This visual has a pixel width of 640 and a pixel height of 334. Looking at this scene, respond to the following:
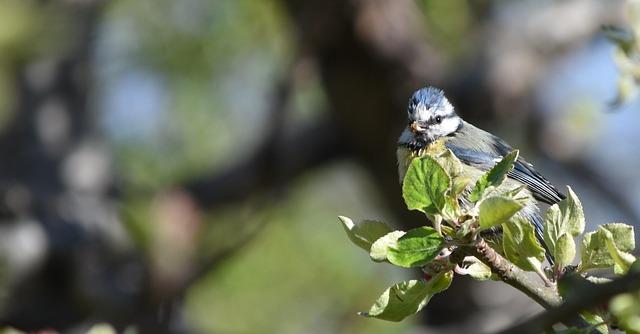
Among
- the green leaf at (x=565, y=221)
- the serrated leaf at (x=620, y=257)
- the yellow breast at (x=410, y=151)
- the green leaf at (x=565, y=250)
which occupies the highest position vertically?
the serrated leaf at (x=620, y=257)

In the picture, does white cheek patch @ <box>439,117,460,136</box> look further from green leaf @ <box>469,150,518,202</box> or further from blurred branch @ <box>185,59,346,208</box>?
blurred branch @ <box>185,59,346,208</box>

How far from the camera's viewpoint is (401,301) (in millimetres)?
1107

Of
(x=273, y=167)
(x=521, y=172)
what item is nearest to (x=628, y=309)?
(x=521, y=172)

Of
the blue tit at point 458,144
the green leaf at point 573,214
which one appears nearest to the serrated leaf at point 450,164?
the green leaf at point 573,214

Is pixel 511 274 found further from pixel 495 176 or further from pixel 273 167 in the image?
pixel 273 167

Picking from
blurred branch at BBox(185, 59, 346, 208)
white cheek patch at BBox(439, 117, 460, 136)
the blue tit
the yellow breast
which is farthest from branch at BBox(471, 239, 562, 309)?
blurred branch at BBox(185, 59, 346, 208)

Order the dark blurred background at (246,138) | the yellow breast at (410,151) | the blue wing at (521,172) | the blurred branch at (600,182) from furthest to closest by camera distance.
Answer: the blurred branch at (600,182) < the dark blurred background at (246,138) < the yellow breast at (410,151) < the blue wing at (521,172)

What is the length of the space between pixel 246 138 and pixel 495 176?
5315mm

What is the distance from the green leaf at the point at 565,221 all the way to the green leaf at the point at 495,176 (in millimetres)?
86

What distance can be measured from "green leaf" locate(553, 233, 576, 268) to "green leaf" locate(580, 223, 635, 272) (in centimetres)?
1

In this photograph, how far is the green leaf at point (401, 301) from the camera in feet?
3.62

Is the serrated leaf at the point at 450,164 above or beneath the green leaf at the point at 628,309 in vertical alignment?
beneath

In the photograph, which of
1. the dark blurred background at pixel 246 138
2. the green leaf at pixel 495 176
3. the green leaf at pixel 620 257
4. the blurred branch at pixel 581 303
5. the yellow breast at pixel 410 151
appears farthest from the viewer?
the dark blurred background at pixel 246 138

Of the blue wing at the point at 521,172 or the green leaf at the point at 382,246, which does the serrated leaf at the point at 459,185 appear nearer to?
the green leaf at the point at 382,246
